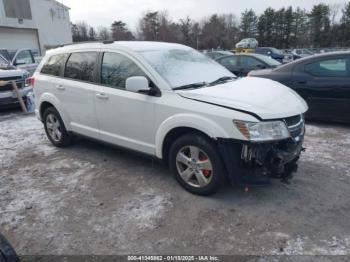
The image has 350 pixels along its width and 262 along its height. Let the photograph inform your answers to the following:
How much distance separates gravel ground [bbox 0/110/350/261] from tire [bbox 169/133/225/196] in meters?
0.16

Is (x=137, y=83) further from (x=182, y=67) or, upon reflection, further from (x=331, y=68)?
(x=331, y=68)

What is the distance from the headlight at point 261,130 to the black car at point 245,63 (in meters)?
8.16

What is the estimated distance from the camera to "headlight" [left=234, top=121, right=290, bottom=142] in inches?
125

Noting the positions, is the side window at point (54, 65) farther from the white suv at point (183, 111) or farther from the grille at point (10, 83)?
the grille at point (10, 83)

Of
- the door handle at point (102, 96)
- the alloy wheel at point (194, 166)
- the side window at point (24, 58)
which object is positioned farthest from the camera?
the side window at point (24, 58)

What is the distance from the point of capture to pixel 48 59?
5590mm

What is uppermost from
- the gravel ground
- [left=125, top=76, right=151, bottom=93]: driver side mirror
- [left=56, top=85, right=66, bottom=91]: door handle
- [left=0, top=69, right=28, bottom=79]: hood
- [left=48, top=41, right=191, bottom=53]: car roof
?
[left=48, top=41, right=191, bottom=53]: car roof

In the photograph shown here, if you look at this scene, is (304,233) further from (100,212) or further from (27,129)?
(27,129)

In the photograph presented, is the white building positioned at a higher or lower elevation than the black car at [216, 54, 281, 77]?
higher

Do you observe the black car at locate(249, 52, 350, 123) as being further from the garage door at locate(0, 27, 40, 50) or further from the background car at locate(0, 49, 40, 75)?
the garage door at locate(0, 27, 40, 50)

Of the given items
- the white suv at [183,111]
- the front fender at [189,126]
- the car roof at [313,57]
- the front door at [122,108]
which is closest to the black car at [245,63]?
the car roof at [313,57]

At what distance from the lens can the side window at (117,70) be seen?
4129mm

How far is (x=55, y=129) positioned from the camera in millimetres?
5609

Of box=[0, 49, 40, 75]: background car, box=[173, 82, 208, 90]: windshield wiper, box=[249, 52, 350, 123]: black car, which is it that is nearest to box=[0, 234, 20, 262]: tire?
box=[173, 82, 208, 90]: windshield wiper
